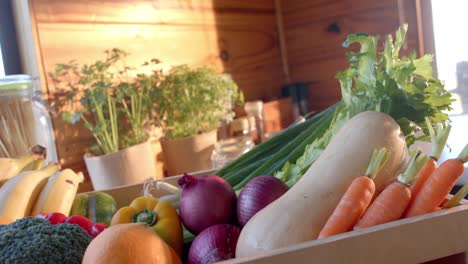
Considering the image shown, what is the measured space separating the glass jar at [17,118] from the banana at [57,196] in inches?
10.6

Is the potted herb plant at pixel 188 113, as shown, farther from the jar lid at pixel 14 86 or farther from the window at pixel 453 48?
the window at pixel 453 48

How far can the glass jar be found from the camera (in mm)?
989

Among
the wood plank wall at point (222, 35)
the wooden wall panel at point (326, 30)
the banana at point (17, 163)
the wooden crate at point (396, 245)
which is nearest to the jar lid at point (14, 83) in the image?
the banana at point (17, 163)

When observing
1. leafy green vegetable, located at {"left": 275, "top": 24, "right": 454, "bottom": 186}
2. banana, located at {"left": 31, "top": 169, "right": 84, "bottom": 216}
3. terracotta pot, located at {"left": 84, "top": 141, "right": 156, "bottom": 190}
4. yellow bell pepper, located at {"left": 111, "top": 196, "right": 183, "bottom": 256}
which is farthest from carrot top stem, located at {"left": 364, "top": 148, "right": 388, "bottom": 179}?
terracotta pot, located at {"left": 84, "top": 141, "right": 156, "bottom": 190}

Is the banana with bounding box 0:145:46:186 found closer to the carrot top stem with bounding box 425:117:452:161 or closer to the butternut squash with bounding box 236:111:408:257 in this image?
the butternut squash with bounding box 236:111:408:257

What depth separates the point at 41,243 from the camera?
1.52ft

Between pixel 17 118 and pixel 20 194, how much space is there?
355 mm

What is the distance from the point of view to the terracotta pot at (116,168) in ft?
4.10

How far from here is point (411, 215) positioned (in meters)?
0.45

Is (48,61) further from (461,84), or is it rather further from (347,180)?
(461,84)

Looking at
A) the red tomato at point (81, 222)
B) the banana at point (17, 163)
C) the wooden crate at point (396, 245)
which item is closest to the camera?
the wooden crate at point (396, 245)

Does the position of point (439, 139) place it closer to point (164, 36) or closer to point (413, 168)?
point (413, 168)

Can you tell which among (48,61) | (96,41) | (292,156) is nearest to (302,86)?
(96,41)

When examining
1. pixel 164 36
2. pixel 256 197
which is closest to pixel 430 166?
pixel 256 197
